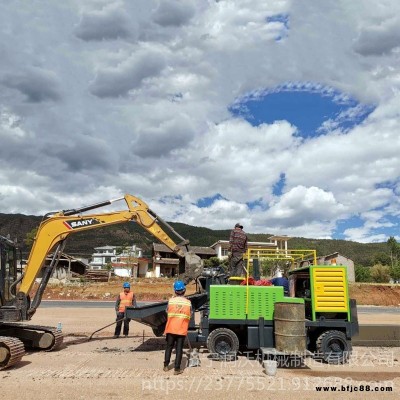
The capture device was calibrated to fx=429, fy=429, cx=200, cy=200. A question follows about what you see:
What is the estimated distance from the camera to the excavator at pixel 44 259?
427 inches

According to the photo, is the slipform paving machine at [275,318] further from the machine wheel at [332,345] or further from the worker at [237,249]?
the worker at [237,249]

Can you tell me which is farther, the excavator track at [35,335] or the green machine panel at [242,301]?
the excavator track at [35,335]

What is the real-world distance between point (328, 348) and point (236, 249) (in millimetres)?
3328

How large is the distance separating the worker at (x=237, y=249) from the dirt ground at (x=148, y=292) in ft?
97.5

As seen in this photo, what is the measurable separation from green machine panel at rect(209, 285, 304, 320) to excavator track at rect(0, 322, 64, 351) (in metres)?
4.24

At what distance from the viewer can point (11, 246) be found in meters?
11.2

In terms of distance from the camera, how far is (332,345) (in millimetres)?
9953

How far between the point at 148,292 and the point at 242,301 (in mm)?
35604

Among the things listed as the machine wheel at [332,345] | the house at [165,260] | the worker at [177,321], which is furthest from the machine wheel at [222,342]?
the house at [165,260]

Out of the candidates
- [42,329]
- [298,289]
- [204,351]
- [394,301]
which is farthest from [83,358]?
[394,301]

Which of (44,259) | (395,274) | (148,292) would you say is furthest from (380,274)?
(44,259)

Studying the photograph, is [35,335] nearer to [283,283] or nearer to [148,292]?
[283,283]

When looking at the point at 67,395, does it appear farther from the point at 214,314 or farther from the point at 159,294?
the point at 159,294

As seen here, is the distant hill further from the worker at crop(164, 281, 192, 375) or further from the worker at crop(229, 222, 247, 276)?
the worker at crop(164, 281, 192, 375)
